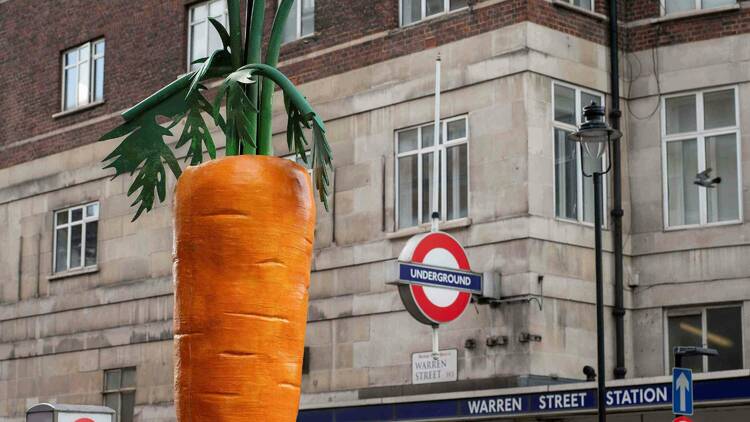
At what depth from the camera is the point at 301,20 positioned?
26344 millimetres

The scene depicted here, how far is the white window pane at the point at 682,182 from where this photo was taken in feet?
75.2

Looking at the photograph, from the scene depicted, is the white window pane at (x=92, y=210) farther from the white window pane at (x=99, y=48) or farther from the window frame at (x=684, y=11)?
the window frame at (x=684, y=11)

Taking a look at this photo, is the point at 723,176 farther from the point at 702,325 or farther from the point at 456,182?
the point at 456,182

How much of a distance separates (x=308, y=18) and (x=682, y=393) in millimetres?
11385

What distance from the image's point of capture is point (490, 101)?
22734 mm

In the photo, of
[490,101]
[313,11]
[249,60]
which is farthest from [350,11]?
[249,60]

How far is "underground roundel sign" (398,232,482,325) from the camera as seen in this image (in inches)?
813

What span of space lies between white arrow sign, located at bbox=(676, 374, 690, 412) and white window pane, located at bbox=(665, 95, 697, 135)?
6.48 m

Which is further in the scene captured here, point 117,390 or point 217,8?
point 117,390

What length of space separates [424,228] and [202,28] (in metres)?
7.56

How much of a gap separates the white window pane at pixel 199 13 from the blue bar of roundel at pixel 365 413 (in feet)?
29.0

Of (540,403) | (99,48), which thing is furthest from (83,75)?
(540,403)

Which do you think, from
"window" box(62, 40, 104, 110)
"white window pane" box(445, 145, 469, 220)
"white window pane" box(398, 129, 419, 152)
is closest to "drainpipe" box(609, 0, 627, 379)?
"white window pane" box(445, 145, 469, 220)

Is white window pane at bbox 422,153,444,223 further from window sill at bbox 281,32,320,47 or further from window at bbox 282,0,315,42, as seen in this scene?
window at bbox 282,0,315,42
